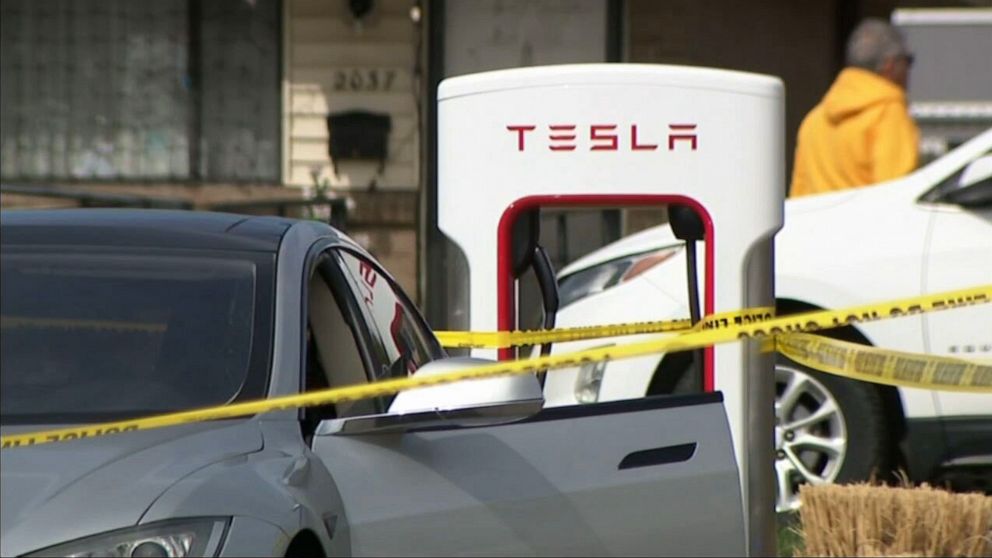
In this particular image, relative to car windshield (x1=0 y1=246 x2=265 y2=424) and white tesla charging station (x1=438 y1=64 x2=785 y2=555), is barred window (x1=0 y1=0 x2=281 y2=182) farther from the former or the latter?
car windshield (x1=0 y1=246 x2=265 y2=424)

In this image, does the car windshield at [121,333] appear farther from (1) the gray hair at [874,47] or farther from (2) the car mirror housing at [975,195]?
(1) the gray hair at [874,47]

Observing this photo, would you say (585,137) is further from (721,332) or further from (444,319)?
(444,319)

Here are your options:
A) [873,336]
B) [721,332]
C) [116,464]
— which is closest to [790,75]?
[873,336]

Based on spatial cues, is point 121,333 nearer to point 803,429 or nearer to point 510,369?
point 510,369

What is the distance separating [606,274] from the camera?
8.76 metres

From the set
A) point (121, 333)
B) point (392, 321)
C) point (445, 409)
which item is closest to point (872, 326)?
point (392, 321)

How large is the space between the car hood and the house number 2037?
9.17 metres

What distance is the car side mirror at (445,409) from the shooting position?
Answer: 14.7 ft

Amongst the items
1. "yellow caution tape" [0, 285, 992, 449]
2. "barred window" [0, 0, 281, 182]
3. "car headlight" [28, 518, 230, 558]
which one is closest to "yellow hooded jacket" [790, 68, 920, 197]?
"yellow caution tape" [0, 285, 992, 449]

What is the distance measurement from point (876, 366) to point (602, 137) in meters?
1.25

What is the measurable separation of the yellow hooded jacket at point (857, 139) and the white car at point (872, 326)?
1.26 metres

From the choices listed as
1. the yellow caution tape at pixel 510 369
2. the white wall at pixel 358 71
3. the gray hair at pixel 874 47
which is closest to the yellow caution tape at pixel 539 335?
the yellow caution tape at pixel 510 369

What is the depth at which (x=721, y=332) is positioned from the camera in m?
5.05

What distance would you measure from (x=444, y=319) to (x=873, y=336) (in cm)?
548
